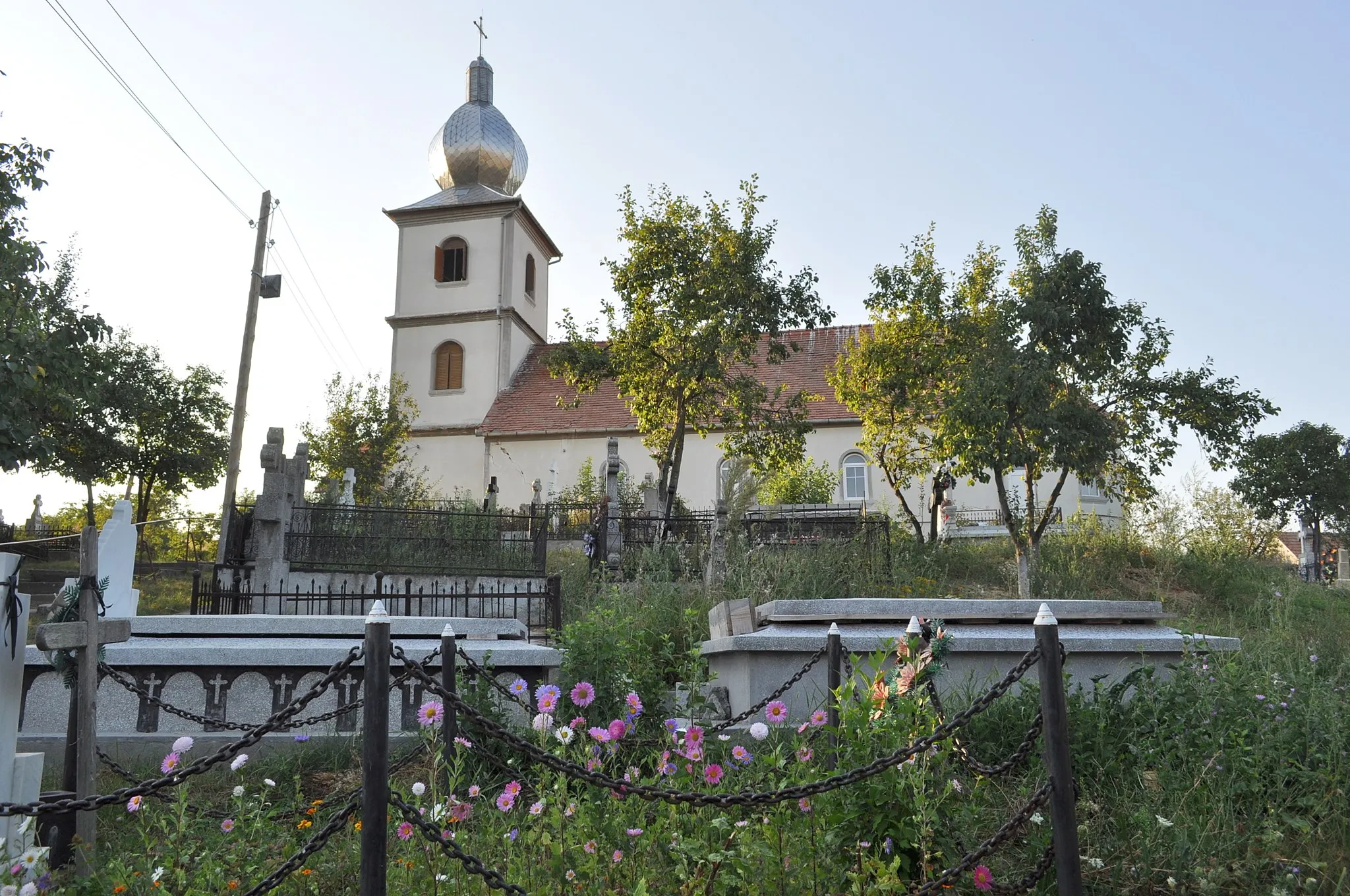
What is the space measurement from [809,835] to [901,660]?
2.99ft

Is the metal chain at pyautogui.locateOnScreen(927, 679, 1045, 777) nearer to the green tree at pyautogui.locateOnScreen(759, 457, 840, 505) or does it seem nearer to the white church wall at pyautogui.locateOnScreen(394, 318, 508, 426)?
the green tree at pyautogui.locateOnScreen(759, 457, 840, 505)

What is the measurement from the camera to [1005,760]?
367 centimetres

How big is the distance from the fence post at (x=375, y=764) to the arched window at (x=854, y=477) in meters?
31.7

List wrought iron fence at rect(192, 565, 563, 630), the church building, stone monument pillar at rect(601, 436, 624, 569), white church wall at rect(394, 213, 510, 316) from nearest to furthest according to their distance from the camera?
wrought iron fence at rect(192, 565, 563, 630) → stone monument pillar at rect(601, 436, 624, 569) → the church building → white church wall at rect(394, 213, 510, 316)

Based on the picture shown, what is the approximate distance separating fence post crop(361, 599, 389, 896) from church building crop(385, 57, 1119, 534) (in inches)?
1126

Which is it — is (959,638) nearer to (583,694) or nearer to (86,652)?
(583,694)

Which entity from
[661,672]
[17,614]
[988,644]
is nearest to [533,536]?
[661,672]

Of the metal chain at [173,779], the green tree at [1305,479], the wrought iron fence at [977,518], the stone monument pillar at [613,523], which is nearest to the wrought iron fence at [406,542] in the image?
the stone monument pillar at [613,523]

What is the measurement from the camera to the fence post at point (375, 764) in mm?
2850

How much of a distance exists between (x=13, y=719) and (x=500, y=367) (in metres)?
33.0

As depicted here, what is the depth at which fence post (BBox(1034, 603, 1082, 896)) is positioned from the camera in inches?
124

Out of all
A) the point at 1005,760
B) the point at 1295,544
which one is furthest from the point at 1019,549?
the point at 1295,544

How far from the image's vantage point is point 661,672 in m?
6.33

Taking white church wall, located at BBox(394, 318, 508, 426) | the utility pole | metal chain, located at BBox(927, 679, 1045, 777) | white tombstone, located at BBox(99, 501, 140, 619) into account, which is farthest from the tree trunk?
white church wall, located at BBox(394, 318, 508, 426)
